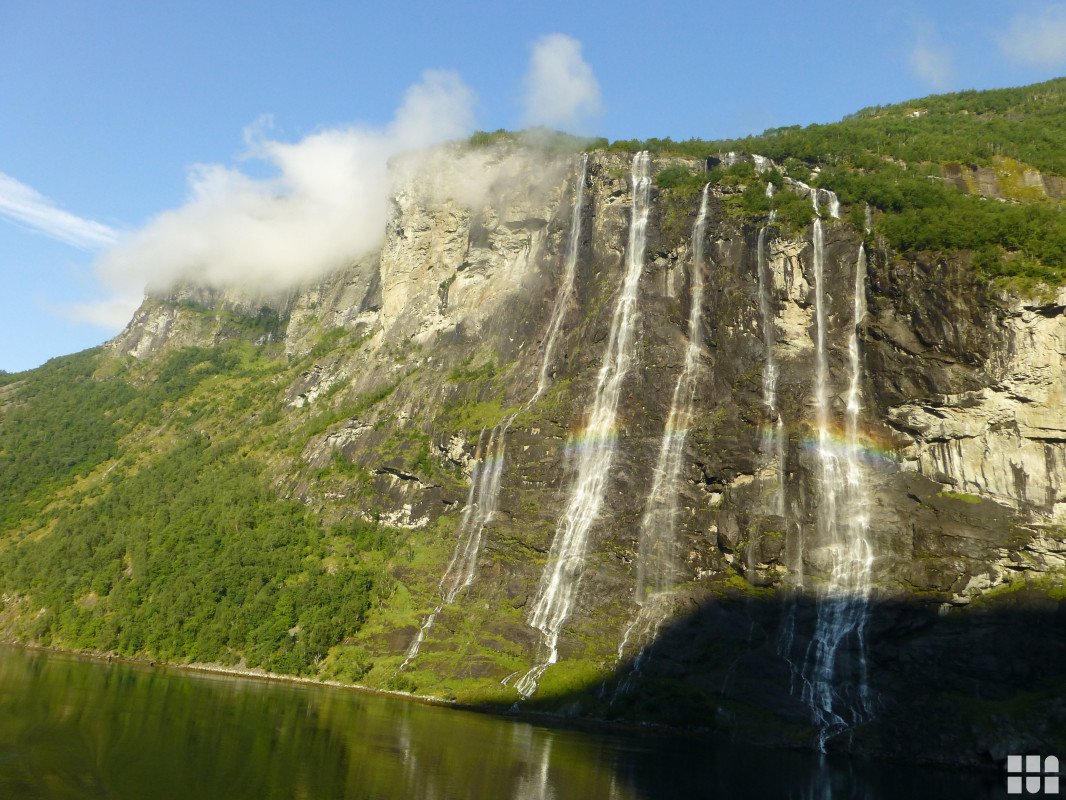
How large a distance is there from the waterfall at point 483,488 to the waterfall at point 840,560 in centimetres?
2991

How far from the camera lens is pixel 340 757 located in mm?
35094

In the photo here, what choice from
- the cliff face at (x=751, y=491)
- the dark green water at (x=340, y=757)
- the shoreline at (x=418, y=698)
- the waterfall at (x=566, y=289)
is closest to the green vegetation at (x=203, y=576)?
the shoreline at (x=418, y=698)

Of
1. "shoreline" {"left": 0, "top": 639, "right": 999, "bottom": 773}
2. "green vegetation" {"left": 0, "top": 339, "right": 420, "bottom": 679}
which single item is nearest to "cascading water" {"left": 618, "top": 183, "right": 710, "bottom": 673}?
"shoreline" {"left": 0, "top": 639, "right": 999, "bottom": 773}

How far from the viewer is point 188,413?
466 feet

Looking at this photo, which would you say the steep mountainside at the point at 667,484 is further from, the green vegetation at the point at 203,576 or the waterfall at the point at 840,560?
the green vegetation at the point at 203,576

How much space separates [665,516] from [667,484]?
10.4 feet

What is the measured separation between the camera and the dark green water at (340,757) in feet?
95.8

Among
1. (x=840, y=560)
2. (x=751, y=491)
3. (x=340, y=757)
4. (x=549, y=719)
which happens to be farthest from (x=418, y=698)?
(x=840, y=560)

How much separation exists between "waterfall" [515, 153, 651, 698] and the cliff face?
0.59m

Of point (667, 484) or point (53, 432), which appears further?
point (53, 432)

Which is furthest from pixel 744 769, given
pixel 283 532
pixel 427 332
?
pixel 427 332

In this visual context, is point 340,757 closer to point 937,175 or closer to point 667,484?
point 667,484

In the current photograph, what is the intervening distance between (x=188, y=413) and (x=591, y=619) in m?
108

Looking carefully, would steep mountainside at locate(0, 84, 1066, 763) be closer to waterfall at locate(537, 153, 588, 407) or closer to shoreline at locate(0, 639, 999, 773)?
waterfall at locate(537, 153, 588, 407)
